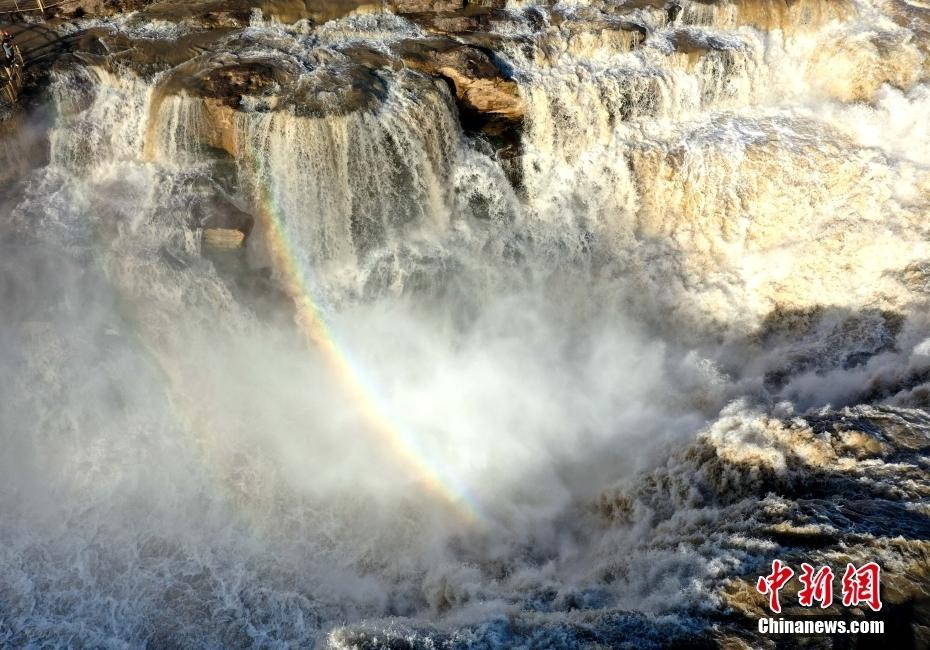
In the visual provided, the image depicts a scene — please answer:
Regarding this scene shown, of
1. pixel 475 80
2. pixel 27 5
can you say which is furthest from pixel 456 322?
pixel 27 5

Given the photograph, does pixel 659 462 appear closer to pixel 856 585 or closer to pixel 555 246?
pixel 856 585

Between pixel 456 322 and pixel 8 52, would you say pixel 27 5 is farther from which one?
pixel 456 322

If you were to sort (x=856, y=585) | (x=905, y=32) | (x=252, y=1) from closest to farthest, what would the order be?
(x=856, y=585) → (x=252, y=1) → (x=905, y=32)

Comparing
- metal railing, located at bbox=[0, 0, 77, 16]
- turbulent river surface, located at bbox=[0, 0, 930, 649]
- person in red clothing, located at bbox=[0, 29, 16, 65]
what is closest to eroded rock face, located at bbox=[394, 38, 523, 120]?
turbulent river surface, located at bbox=[0, 0, 930, 649]

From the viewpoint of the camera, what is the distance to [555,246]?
11562mm

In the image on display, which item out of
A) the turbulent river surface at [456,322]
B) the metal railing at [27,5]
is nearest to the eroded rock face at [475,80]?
the turbulent river surface at [456,322]

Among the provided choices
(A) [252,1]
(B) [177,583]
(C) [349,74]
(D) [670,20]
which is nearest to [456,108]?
(C) [349,74]

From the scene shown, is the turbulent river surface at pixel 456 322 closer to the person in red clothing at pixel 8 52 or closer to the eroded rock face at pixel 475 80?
the eroded rock face at pixel 475 80

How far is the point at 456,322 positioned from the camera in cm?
1104

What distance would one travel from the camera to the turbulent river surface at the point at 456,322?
664 centimetres

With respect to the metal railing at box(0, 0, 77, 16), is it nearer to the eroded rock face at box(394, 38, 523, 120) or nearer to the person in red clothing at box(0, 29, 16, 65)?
the person in red clothing at box(0, 29, 16, 65)

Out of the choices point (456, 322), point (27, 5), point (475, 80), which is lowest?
point (456, 322)

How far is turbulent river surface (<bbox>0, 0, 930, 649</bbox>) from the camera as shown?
6641 millimetres

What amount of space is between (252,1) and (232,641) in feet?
39.4
